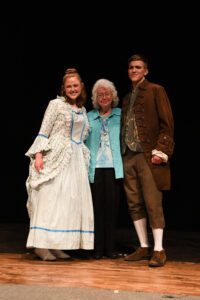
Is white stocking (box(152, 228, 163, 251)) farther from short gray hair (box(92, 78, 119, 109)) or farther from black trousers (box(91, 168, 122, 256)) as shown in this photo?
short gray hair (box(92, 78, 119, 109))

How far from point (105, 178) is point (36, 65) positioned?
198 centimetres

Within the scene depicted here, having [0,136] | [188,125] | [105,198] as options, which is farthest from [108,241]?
[0,136]

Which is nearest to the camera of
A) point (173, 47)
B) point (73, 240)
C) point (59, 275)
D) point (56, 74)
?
point (59, 275)

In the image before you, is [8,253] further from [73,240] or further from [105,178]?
[105,178]

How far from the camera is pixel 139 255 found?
380cm

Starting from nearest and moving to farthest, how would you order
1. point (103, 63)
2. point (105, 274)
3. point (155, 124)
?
point (105, 274)
point (155, 124)
point (103, 63)

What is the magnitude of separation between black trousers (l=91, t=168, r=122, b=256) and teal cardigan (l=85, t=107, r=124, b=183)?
0.19 feet

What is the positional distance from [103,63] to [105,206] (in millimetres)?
1805

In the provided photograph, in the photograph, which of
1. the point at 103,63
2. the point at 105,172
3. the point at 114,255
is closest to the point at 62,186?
the point at 105,172

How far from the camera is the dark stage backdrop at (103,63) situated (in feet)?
16.8

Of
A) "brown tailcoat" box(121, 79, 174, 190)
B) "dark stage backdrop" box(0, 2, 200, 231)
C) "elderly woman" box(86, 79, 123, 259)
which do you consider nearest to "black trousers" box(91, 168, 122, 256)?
"elderly woman" box(86, 79, 123, 259)

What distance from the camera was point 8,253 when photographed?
402cm

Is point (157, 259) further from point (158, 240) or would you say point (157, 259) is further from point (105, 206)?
point (105, 206)

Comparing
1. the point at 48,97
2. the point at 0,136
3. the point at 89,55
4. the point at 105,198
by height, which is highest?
the point at 89,55
